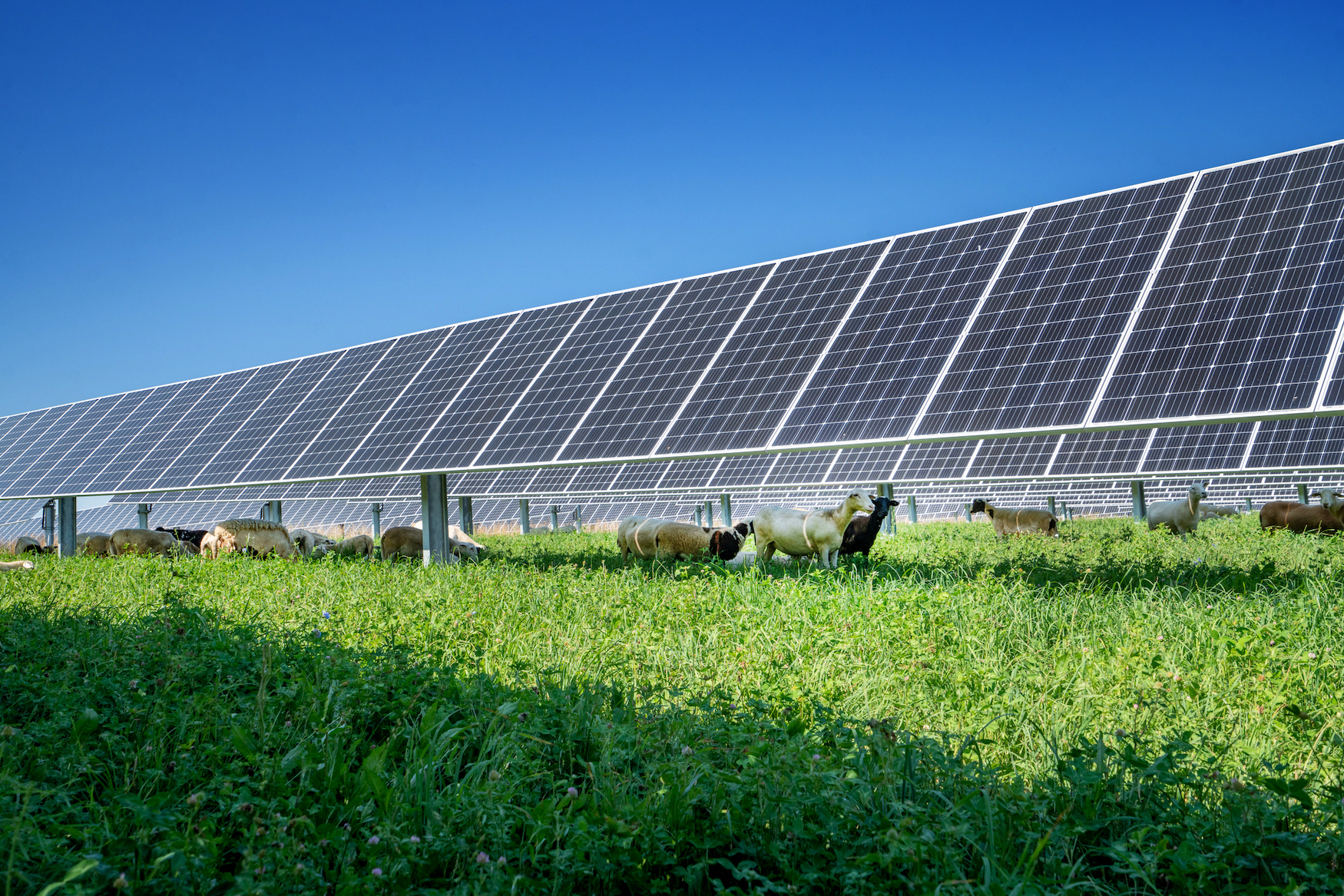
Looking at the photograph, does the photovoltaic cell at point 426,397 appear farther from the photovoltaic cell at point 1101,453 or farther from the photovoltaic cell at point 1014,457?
the photovoltaic cell at point 1101,453

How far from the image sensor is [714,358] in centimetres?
1450

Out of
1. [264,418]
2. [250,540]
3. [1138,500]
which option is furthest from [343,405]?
[1138,500]

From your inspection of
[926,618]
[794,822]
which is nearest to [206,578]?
[926,618]

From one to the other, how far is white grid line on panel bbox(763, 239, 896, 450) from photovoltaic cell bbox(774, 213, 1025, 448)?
7cm

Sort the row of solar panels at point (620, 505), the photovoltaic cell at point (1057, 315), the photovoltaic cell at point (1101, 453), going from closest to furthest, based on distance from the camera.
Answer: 1. the photovoltaic cell at point (1057, 315)
2. the photovoltaic cell at point (1101, 453)
3. the row of solar panels at point (620, 505)

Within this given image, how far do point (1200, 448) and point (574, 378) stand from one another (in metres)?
18.4

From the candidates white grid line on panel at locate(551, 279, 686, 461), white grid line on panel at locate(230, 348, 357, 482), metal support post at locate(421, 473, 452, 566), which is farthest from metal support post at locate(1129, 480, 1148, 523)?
white grid line on panel at locate(230, 348, 357, 482)

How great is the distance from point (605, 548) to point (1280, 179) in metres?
15.1

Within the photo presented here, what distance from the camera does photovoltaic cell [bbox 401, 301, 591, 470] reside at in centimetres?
1535

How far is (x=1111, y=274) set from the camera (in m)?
12.0

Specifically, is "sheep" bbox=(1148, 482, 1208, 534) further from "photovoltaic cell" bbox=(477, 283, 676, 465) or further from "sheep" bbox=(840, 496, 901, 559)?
"photovoltaic cell" bbox=(477, 283, 676, 465)

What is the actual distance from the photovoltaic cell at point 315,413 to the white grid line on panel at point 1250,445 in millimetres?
22478

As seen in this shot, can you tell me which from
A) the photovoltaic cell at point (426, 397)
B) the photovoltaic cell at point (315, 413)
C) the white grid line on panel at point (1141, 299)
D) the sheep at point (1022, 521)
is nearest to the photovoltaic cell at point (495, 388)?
the photovoltaic cell at point (426, 397)

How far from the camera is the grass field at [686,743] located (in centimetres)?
374
